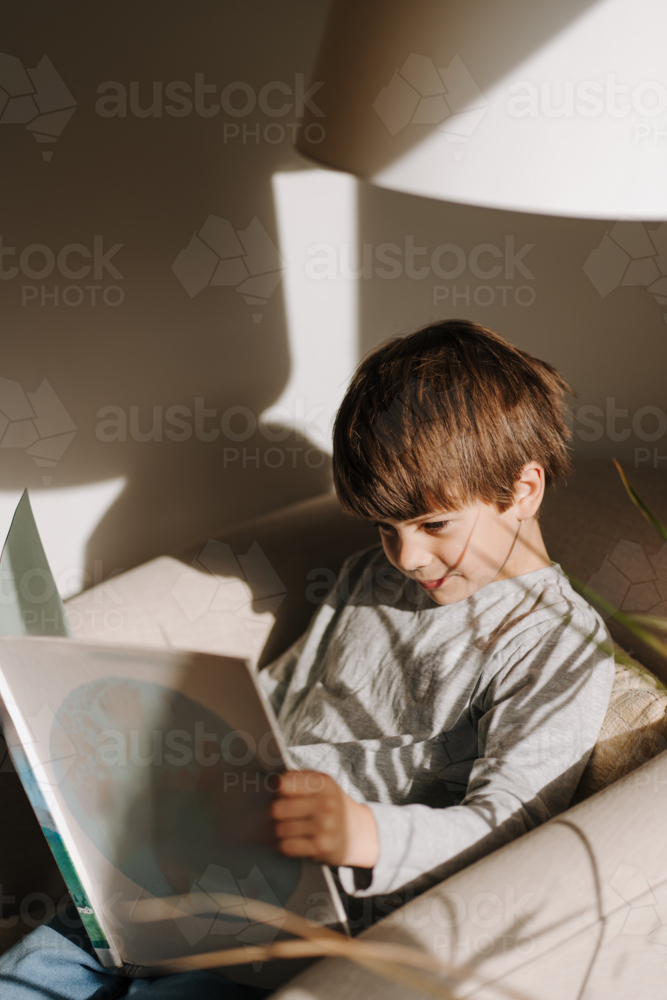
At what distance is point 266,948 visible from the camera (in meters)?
0.59

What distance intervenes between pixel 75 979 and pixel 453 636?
0.52 meters

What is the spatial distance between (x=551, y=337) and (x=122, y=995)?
105 cm

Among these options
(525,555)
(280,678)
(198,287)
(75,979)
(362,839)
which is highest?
(198,287)

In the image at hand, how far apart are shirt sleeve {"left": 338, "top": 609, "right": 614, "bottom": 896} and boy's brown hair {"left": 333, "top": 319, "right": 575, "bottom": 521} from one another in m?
0.17

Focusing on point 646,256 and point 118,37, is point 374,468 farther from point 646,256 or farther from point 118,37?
point 118,37

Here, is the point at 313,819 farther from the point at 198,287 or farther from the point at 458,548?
the point at 198,287

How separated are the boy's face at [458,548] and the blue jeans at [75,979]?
440 mm

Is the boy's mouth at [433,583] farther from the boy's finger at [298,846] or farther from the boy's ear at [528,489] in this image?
the boy's finger at [298,846]

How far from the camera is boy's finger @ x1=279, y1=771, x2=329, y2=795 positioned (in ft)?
1.62

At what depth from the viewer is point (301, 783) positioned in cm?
51

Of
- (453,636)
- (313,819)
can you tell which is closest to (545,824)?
(313,819)

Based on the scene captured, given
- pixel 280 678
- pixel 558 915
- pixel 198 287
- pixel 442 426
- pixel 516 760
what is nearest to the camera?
pixel 558 915

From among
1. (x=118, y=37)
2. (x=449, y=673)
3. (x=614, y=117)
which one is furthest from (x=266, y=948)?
(x=118, y=37)

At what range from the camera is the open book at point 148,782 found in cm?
49
